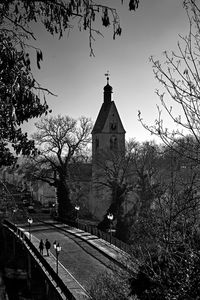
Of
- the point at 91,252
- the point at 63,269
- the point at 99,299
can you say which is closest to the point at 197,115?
the point at 99,299

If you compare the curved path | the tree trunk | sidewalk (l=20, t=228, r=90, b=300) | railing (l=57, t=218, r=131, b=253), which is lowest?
sidewalk (l=20, t=228, r=90, b=300)

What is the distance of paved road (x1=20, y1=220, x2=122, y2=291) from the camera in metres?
18.2

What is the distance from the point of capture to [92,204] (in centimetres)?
5172

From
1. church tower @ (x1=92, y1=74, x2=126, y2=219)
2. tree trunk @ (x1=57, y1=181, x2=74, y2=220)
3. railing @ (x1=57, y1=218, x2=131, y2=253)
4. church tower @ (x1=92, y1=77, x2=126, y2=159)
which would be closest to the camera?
railing @ (x1=57, y1=218, x2=131, y2=253)


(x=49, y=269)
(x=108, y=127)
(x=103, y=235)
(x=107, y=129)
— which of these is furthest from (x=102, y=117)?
(x=49, y=269)

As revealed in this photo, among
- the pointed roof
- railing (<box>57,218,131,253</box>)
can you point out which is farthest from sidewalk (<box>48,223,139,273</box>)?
the pointed roof

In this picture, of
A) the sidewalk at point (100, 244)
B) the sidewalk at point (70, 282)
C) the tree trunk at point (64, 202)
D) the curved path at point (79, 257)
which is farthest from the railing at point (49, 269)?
the tree trunk at point (64, 202)

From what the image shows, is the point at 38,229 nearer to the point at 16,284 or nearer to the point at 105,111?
the point at 16,284

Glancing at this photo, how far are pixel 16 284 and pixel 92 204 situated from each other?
94.7 feet

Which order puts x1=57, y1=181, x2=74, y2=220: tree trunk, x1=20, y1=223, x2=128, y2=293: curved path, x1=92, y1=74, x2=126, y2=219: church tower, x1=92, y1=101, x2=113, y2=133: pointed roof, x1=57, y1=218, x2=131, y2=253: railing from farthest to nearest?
x1=92, y1=101, x2=113, y2=133: pointed roof → x1=92, y1=74, x2=126, y2=219: church tower → x1=57, y1=181, x2=74, y2=220: tree trunk → x1=57, y1=218, x2=131, y2=253: railing → x1=20, y1=223, x2=128, y2=293: curved path

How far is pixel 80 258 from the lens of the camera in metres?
21.8

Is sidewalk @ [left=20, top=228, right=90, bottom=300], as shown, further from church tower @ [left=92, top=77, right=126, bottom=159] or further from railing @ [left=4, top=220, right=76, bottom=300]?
church tower @ [left=92, top=77, right=126, bottom=159]

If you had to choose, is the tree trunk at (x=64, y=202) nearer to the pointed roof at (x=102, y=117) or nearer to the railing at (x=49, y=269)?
the railing at (x=49, y=269)

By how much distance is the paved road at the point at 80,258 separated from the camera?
18.2m
